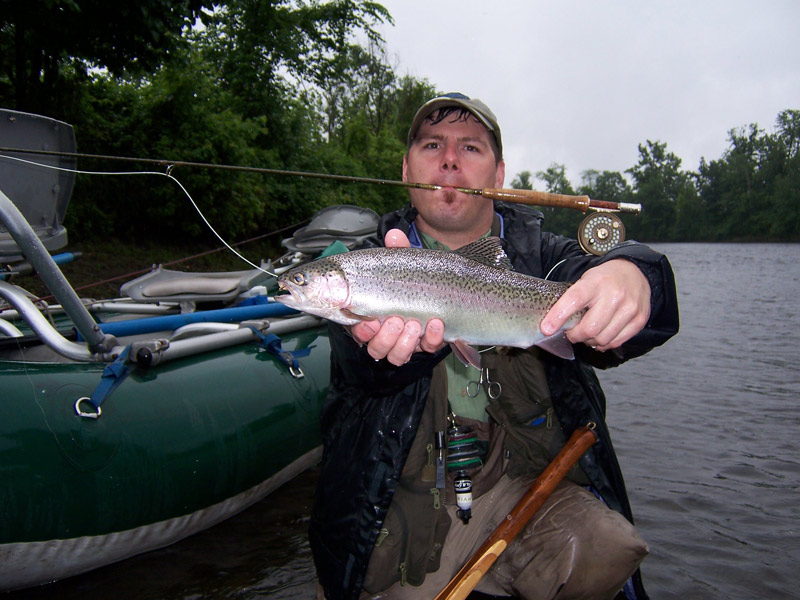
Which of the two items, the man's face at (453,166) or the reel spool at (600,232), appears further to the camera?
the man's face at (453,166)

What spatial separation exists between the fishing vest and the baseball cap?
132cm

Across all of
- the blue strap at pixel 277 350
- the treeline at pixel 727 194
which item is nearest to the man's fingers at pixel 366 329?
the blue strap at pixel 277 350

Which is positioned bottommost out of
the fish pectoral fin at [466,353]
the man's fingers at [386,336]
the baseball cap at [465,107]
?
the fish pectoral fin at [466,353]

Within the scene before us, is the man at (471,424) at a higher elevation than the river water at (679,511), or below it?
higher

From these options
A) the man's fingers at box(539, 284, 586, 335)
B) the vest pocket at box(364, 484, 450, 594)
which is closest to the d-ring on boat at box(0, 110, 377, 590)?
the vest pocket at box(364, 484, 450, 594)

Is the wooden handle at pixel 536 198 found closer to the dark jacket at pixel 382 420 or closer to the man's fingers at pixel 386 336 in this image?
the dark jacket at pixel 382 420

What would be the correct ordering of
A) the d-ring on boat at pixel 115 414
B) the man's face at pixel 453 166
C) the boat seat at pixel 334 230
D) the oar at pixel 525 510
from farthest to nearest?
the boat seat at pixel 334 230, the man's face at pixel 453 166, the d-ring on boat at pixel 115 414, the oar at pixel 525 510

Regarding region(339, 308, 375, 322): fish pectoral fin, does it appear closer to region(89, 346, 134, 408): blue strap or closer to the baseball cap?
the baseball cap

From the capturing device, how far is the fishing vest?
118 inches

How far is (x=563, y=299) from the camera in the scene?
7.95 ft

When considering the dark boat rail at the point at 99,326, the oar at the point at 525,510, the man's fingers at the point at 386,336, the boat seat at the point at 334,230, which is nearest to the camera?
the man's fingers at the point at 386,336

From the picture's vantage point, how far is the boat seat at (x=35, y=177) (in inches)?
158

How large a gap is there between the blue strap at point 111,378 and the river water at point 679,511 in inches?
50.5

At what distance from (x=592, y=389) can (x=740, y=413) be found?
20.3 feet
